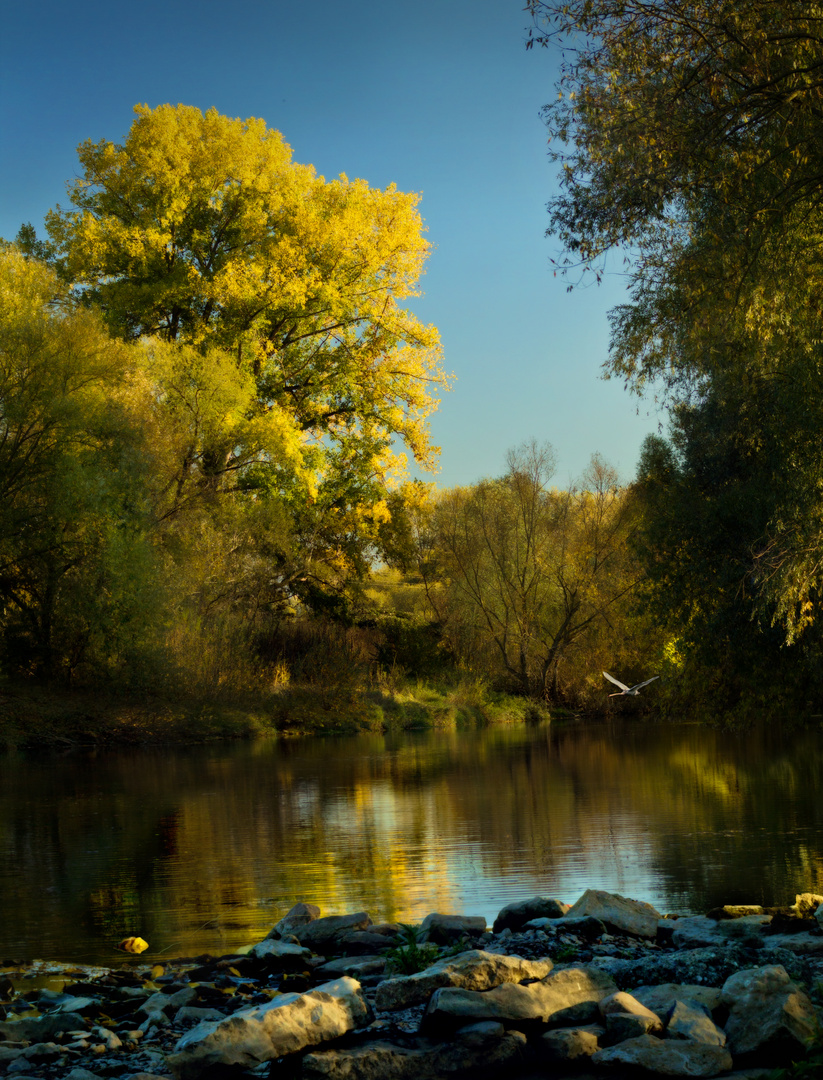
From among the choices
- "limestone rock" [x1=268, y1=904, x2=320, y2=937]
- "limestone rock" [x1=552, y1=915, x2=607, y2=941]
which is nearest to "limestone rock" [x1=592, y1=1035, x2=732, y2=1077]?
"limestone rock" [x1=552, y1=915, x2=607, y2=941]

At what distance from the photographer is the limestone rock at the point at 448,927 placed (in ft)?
23.1

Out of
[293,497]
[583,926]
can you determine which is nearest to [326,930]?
[583,926]

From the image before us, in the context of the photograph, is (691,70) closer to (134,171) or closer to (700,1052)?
(700,1052)

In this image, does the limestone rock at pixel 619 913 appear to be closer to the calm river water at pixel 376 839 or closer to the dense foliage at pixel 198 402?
the calm river water at pixel 376 839

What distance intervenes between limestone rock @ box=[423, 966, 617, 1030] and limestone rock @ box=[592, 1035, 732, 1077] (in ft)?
1.47

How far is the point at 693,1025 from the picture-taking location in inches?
193

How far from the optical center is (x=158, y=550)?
27.3 meters

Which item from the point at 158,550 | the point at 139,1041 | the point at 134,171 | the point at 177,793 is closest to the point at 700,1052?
the point at 139,1041

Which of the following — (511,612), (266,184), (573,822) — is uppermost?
(266,184)

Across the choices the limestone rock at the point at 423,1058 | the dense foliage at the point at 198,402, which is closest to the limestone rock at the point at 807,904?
the limestone rock at the point at 423,1058

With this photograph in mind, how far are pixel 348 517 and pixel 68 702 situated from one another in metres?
10.4

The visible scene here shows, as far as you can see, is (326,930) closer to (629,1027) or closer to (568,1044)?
(568,1044)

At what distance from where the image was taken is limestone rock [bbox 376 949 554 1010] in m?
5.47

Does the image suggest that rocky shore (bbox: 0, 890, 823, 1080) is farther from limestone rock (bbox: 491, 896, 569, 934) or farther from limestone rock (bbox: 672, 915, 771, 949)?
limestone rock (bbox: 491, 896, 569, 934)
